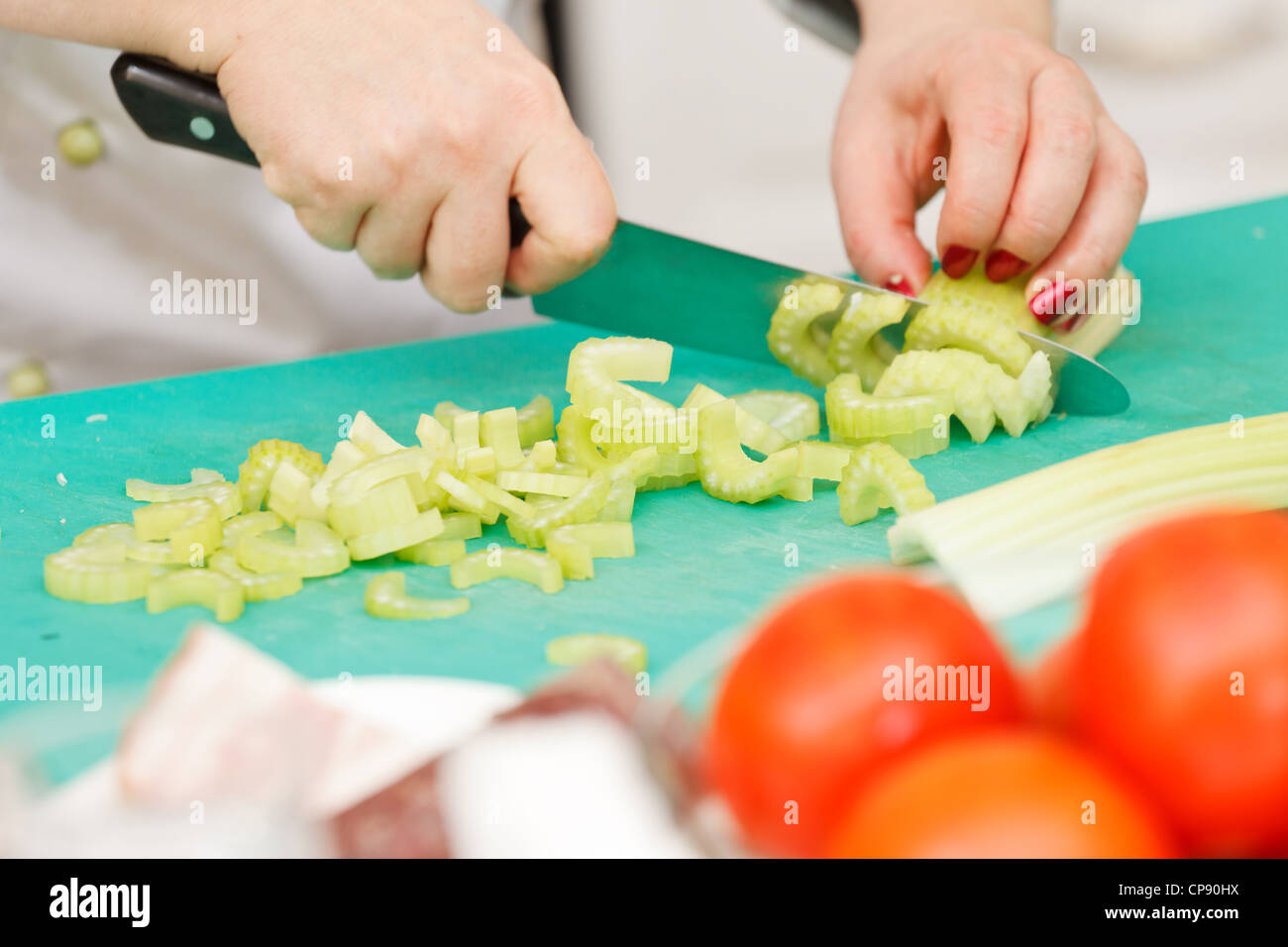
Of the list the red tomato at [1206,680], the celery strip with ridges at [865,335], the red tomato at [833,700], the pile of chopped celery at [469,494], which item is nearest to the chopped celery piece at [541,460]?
the pile of chopped celery at [469,494]

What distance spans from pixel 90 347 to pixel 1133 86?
3.55 metres

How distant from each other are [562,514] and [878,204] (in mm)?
1015

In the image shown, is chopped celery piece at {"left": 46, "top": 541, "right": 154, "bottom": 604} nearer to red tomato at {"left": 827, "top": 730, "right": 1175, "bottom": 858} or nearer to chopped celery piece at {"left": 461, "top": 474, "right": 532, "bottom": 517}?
chopped celery piece at {"left": 461, "top": 474, "right": 532, "bottom": 517}

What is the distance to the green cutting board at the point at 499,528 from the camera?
1319 mm

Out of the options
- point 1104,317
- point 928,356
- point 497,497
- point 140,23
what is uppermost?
point 140,23

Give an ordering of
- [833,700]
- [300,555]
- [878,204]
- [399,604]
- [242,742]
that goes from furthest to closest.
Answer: [878,204]
[300,555]
[399,604]
[242,742]
[833,700]

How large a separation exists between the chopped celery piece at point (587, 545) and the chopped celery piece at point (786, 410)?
425mm

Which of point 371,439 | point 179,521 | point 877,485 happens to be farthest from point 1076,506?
point 179,521

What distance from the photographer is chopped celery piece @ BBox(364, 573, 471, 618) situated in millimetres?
1375

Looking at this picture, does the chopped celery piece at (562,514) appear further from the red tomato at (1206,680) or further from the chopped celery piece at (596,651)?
the red tomato at (1206,680)

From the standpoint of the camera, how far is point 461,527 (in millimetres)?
1613

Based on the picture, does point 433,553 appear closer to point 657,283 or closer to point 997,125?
point 657,283

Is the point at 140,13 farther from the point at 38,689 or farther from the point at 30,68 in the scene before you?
the point at 38,689

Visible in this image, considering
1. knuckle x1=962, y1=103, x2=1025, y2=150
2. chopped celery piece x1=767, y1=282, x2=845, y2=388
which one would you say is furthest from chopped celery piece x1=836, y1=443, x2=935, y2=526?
knuckle x1=962, y1=103, x2=1025, y2=150
